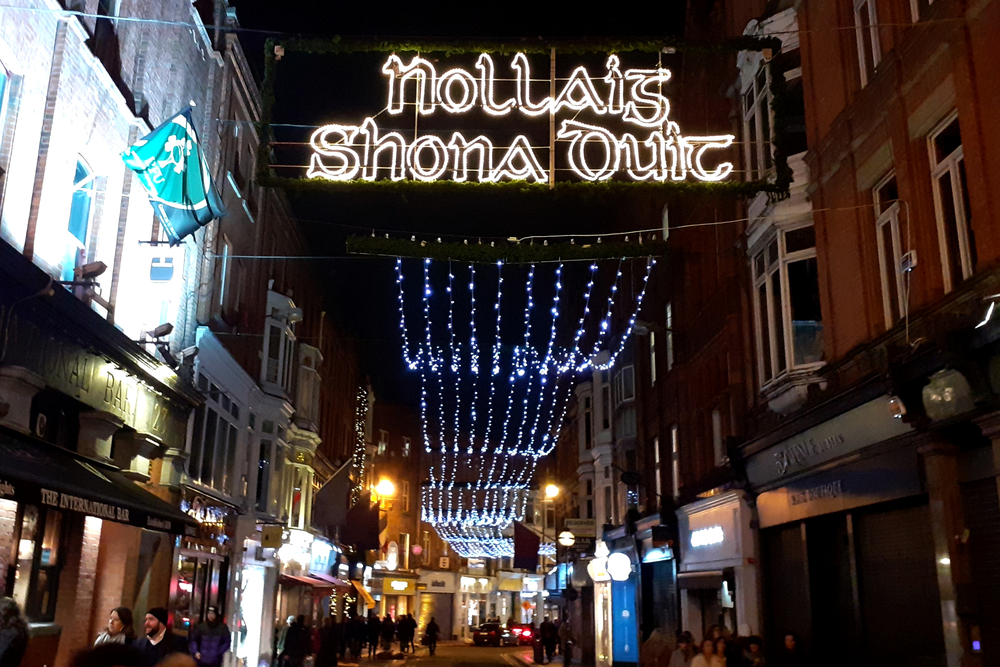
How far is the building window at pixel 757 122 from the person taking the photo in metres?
15.8

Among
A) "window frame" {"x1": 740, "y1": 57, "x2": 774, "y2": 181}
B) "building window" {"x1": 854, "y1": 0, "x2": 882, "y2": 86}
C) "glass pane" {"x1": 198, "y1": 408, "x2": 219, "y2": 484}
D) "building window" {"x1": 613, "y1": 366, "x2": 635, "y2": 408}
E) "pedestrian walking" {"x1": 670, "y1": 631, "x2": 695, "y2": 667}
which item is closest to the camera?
"building window" {"x1": 854, "y1": 0, "x2": 882, "y2": 86}

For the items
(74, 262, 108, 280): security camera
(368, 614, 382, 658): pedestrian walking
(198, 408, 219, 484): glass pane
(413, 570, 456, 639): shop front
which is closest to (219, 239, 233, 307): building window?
(198, 408, 219, 484): glass pane

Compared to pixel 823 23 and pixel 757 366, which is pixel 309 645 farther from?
pixel 823 23

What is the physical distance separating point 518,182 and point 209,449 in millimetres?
13540

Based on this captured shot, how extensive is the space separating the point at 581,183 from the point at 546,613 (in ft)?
218

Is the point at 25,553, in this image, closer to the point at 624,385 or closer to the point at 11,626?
the point at 11,626

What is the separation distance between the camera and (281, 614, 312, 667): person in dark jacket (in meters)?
20.7

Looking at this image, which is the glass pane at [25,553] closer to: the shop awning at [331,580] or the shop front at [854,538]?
the shop front at [854,538]

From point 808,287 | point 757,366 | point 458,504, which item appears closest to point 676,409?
point 757,366

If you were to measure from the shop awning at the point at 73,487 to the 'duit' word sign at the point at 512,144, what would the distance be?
472 centimetres

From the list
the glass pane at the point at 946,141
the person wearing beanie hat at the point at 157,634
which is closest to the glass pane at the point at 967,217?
the glass pane at the point at 946,141

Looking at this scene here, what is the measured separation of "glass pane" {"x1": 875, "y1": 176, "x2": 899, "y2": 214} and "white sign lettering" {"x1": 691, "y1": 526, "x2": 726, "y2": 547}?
848cm

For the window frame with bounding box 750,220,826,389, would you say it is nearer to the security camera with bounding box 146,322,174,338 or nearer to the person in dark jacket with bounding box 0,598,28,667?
the security camera with bounding box 146,322,174,338

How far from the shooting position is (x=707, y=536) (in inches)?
786
